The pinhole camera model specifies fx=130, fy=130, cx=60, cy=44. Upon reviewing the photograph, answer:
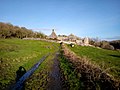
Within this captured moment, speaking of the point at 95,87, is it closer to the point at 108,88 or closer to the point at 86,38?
the point at 108,88

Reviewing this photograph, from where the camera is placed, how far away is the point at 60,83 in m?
13.4

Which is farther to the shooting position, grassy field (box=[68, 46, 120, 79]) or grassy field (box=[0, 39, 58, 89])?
grassy field (box=[68, 46, 120, 79])

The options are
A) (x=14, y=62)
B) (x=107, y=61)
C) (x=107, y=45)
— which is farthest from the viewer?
(x=107, y=45)

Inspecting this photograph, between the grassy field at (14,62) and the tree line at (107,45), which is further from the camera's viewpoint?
the tree line at (107,45)

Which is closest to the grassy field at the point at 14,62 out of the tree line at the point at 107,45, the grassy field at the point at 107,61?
the grassy field at the point at 107,61

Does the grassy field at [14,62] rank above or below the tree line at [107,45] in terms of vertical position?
above

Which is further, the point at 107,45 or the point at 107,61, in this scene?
the point at 107,45

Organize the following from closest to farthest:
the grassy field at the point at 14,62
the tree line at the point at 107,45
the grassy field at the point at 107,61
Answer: the grassy field at the point at 14,62 → the grassy field at the point at 107,61 → the tree line at the point at 107,45

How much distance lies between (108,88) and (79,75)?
472 cm

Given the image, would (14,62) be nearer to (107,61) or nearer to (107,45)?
(107,61)

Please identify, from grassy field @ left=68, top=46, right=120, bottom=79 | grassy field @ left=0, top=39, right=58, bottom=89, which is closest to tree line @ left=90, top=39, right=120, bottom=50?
grassy field @ left=68, top=46, right=120, bottom=79

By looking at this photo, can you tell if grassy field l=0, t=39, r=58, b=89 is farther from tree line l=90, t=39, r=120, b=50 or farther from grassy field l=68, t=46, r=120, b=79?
tree line l=90, t=39, r=120, b=50

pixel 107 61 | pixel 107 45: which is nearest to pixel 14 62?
pixel 107 61

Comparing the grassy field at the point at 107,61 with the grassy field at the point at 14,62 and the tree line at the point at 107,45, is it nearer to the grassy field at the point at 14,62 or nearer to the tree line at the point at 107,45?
the grassy field at the point at 14,62
